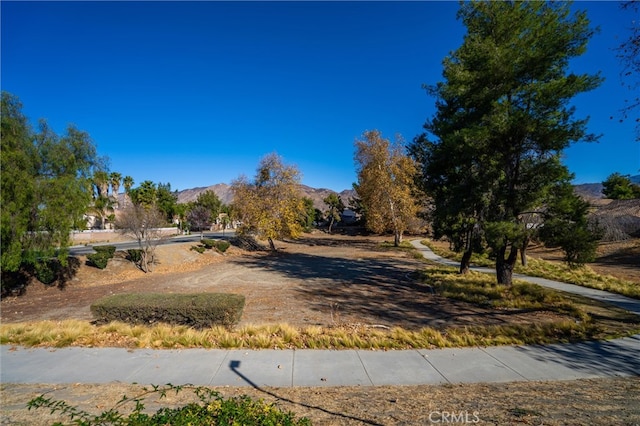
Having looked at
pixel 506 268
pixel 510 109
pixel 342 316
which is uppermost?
pixel 510 109

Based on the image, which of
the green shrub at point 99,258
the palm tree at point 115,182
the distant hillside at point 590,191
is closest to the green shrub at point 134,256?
the green shrub at point 99,258

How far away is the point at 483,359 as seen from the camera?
6215mm

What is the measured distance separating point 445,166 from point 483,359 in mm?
11062

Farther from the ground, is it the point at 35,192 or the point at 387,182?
the point at 387,182

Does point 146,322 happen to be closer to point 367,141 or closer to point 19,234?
point 19,234

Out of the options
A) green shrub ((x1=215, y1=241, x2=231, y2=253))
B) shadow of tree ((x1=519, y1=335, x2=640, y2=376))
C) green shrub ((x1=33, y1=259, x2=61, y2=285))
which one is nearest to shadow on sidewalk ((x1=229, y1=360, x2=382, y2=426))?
shadow of tree ((x1=519, y1=335, x2=640, y2=376))

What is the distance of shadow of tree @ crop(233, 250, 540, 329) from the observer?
30.6 feet

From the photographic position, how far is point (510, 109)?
11492 millimetres

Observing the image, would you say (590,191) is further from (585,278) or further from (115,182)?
(115,182)

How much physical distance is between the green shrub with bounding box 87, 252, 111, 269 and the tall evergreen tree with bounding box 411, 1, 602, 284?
1890cm

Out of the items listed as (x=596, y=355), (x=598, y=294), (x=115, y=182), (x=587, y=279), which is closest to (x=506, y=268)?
(x=598, y=294)

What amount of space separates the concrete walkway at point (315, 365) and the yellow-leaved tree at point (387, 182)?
27697 mm

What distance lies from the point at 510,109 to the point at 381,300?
883 cm

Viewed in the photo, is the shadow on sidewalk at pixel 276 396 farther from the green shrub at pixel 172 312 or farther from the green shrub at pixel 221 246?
the green shrub at pixel 221 246
